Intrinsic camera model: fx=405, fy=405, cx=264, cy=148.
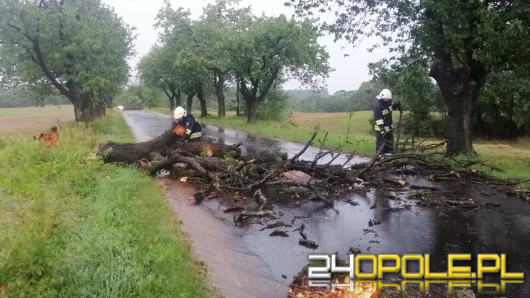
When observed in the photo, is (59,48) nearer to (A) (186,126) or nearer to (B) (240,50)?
(B) (240,50)

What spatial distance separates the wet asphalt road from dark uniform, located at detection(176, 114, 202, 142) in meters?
3.93

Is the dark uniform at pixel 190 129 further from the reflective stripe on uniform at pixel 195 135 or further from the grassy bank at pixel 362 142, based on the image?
the grassy bank at pixel 362 142

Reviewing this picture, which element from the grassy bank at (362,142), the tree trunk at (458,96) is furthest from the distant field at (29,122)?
the tree trunk at (458,96)

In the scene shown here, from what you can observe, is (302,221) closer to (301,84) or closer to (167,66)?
(301,84)

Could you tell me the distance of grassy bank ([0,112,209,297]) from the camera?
3648mm

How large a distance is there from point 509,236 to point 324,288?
3.20m

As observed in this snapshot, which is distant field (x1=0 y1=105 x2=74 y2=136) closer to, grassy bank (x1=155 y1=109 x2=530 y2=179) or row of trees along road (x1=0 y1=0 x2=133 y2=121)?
row of trees along road (x1=0 y1=0 x2=133 y2=121)

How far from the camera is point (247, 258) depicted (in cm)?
527

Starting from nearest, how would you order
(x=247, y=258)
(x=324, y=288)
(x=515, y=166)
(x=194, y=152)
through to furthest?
1. (x=324, y=288)
2. (x=247, y=258)
3. (x=194, y=152)
4. (x=515, y=166)

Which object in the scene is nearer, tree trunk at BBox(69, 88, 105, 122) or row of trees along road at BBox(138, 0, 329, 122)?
tree trunk at BBox(69, 88, 105, 122)

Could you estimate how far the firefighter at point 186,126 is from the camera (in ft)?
36.7

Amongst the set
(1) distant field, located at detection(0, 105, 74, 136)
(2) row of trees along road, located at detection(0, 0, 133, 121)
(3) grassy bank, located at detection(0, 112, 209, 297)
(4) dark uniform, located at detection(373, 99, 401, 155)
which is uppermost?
(2) row of trees along road, located at detection(0, 0, 133, 121)

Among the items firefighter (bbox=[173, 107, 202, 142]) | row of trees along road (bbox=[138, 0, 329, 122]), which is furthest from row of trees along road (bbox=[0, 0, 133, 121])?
firefighter (bbox=[173, 107, 202, 142])

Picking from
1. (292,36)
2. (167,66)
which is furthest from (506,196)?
(167,66)
